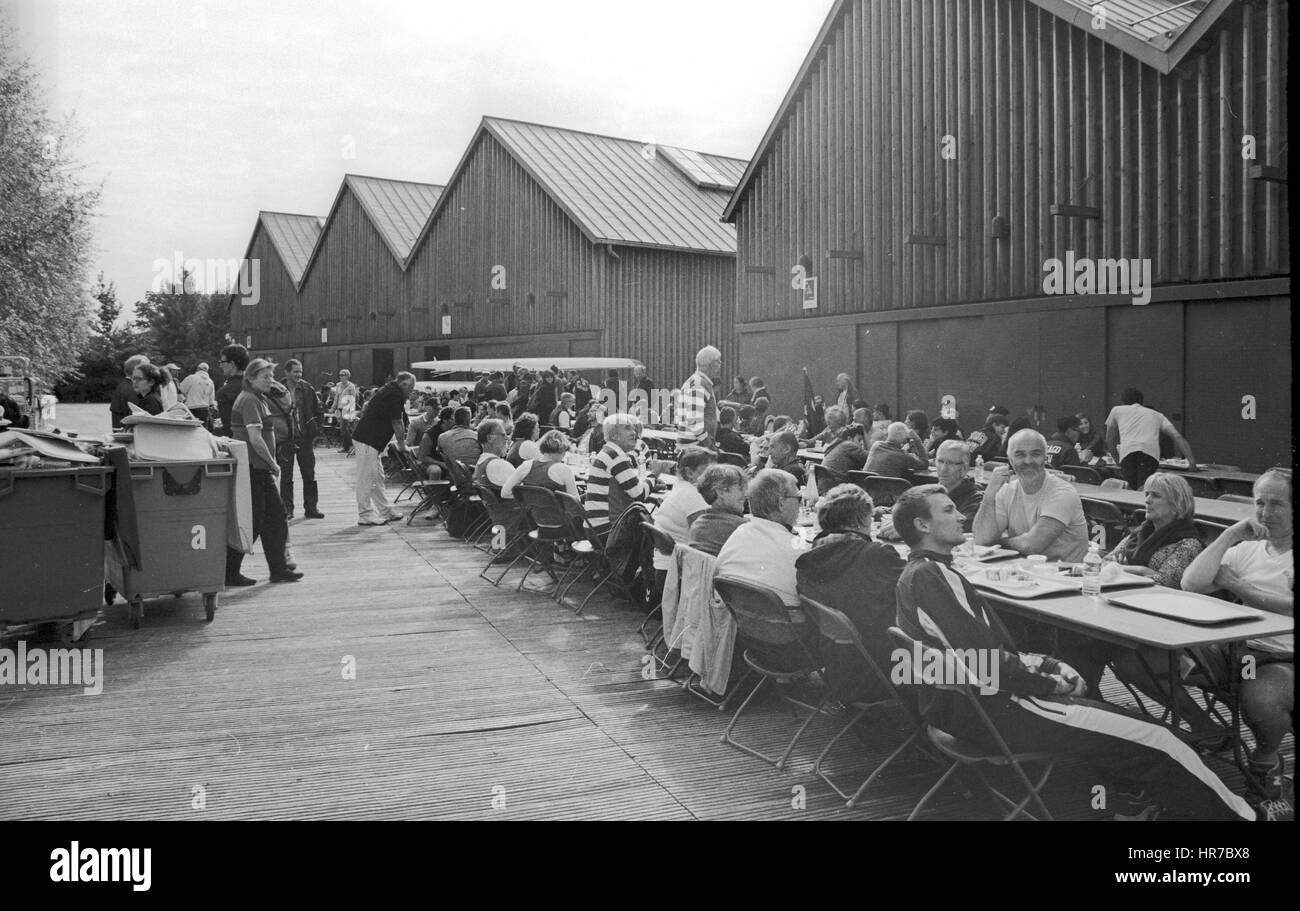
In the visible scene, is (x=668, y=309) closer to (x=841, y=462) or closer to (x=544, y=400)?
(x=544, y=400)

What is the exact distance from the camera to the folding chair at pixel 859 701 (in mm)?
3836

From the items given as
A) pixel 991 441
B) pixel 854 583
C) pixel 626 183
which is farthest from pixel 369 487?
pixel 626 183

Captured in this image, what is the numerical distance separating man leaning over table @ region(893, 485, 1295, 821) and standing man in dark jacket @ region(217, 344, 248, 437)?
21.4 feet

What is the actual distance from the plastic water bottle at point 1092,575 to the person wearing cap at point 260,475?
5.91m

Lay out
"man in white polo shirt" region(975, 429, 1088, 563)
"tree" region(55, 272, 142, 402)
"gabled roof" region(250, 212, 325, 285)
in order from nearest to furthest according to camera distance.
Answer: "man in white polo shirt" region(975, 429, 1088, 563) < "tree" region(55, 272, 142, 402) < "gabled roof" region(250, 212, 325, 285)

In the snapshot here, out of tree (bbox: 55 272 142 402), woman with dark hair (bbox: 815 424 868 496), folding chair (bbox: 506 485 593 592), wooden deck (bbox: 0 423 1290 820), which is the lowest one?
wooden deck (bbox: 0 423 1290 820)

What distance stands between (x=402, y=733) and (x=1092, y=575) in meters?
3.28

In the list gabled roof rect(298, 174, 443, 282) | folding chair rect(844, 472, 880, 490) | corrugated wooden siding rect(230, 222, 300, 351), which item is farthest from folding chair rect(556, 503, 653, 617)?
corrugated wooden siding rect(230, 222, 300, 351)

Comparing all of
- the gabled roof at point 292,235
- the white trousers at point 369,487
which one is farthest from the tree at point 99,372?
the white trousers at point 369,487

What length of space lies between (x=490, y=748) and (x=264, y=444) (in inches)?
167

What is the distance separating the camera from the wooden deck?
4.02m

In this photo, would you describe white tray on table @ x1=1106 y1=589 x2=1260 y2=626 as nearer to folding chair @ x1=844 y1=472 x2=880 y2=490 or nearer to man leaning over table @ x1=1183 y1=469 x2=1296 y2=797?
man leaning over table @ x1=1183 y1=469 x2=1296 y2=797

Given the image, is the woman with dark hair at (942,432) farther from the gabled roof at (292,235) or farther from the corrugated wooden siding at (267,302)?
the gabled roof at (292,235)
